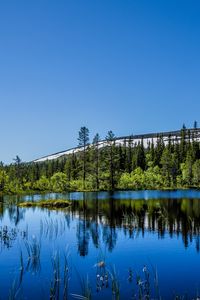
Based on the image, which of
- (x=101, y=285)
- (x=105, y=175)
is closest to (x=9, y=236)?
(x=101, y=285)

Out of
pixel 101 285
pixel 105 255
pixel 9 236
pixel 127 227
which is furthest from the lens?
pixel 127 227

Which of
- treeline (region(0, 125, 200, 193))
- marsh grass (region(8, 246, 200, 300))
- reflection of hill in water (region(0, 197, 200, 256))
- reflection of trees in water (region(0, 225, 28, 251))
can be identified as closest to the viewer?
marsh grass (region(8, 246, 200, 300))

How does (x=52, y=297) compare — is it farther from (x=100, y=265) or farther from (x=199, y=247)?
(x=199, y=247)

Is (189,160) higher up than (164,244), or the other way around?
(189,160)

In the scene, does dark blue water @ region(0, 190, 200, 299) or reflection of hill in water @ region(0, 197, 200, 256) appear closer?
dark blue water @ region(0, 190, 200, 299)

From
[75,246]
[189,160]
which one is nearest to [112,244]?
[75,246]

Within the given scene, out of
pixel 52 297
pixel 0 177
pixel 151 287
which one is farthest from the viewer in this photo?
pixel 0 177

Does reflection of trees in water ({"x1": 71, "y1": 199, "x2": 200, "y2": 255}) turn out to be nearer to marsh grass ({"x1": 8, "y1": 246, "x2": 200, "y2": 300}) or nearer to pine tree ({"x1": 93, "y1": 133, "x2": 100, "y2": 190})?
marsh grass ({"x1": 8, "y1": 246, "x2": 200, "y2": 300})

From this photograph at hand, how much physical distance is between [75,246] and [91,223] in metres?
9.14

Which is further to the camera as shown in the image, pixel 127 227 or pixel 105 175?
pixel 105 175

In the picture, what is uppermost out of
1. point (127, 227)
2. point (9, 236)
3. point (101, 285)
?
point (127, 227)

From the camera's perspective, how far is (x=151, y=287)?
44.0 ft

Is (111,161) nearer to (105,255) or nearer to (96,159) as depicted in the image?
(96,159)

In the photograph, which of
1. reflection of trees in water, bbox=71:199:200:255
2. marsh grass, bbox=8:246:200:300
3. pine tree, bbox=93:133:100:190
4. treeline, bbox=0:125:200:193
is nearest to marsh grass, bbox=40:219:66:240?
reflection of trees in water, bbox=71:199:200:255
